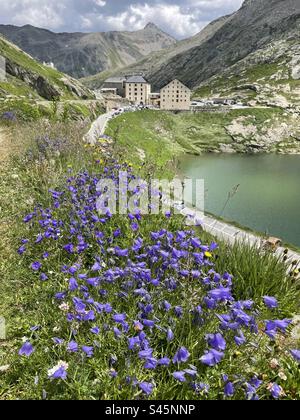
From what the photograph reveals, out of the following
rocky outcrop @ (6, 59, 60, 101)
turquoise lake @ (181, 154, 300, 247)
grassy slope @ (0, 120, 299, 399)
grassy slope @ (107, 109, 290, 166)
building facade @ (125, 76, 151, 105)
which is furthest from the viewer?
building facade @ (125, 76, 151, 105)

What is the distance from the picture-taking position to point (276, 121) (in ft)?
264

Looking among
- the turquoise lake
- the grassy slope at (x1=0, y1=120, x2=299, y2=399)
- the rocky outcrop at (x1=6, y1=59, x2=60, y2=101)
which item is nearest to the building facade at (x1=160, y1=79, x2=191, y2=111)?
the turquoise lake

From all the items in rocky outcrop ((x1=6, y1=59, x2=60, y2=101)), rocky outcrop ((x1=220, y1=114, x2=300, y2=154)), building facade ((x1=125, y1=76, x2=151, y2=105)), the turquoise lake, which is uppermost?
building facade ((x1=125, y1=76, x2=151, y2=105))

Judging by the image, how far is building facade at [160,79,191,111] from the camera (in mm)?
93938

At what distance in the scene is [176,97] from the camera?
9688 cm

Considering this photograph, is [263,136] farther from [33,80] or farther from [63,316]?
[63,316]

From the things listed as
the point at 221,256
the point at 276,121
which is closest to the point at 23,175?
the point at 221,256

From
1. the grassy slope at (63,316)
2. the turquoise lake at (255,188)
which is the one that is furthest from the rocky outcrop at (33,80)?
the grassy slope at (63,316)

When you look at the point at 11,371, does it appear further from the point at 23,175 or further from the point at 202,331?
the point at 23,175

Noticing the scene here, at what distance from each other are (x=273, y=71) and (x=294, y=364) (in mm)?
137012

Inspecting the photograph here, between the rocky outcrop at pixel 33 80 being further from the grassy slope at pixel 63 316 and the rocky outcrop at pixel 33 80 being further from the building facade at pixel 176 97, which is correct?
the grassy slope at pixel 63 316

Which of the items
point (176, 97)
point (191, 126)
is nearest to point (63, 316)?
point (191, 126)

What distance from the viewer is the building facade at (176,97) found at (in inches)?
3698

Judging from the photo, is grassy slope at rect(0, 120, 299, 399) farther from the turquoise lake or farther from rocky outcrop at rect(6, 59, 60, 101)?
rocky outcrop at rect(6, 59, 60, 101)
